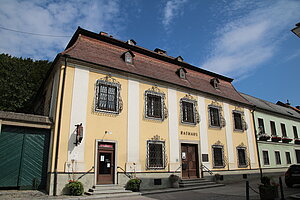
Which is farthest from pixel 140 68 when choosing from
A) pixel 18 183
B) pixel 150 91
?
pixel 18 183

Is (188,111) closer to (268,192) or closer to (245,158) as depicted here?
(245,158)

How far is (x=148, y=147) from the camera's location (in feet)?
45.8

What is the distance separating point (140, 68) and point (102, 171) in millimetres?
7028

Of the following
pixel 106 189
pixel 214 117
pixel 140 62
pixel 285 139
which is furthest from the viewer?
pixel 285 139

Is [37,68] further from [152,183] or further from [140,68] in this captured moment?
[152,183]

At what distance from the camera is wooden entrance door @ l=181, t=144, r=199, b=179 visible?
15555 mm

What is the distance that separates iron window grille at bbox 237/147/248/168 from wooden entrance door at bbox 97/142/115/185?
11.2 m

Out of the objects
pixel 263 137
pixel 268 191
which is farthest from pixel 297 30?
pixel 263 137

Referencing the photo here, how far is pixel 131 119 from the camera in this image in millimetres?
13766

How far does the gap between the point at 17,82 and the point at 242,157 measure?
2121cm

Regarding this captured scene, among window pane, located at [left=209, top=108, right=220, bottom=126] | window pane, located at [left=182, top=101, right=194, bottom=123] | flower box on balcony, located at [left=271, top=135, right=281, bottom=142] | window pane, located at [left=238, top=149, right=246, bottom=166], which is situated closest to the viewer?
window pane, located at [left=182, top=101, right=194, bottom=123]

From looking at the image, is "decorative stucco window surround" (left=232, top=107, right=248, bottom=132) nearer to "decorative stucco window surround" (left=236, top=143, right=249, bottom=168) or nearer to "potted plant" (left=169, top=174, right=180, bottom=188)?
"decorative stucco window surround" (left=236, top=143, right=249, bottom=168)

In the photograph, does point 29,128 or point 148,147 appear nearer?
point 29,128

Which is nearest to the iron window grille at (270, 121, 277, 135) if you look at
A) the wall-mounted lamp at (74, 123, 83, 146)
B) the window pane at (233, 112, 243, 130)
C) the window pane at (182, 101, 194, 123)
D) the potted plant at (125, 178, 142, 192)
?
the window pane at (233, 112, 243, 130)
